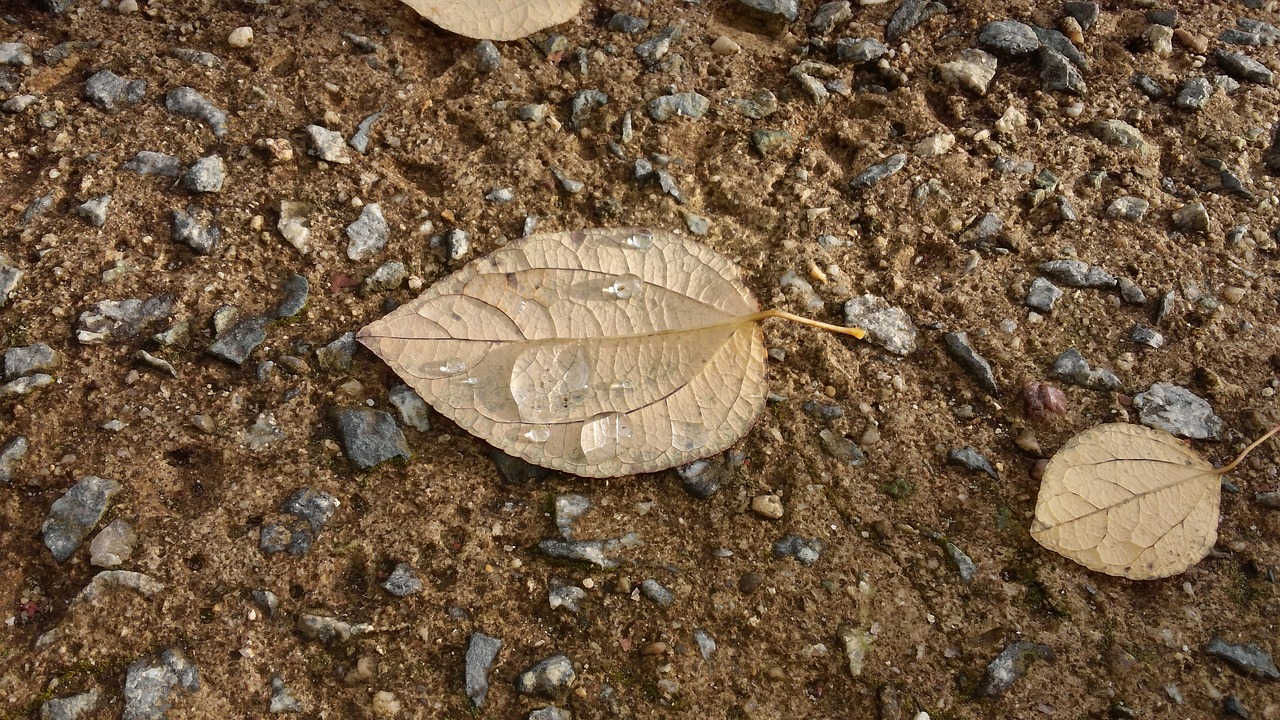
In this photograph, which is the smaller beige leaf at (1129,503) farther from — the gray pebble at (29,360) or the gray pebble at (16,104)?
the gray pebble at (16,104)

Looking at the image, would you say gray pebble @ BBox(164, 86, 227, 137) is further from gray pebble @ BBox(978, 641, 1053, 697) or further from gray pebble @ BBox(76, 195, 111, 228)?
gray pebble @ BBox(978, 641, 1053, 697)

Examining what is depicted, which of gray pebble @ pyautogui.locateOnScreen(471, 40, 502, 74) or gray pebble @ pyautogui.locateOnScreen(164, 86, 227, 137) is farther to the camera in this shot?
gray pebble @ pyautogui.locateOnScreen(471, 40, 502, 74)

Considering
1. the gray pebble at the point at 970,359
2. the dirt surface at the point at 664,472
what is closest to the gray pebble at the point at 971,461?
the dirt surface at the point at 664,472

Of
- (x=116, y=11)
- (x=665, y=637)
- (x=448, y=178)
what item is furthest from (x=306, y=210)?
(x=665, y=637)

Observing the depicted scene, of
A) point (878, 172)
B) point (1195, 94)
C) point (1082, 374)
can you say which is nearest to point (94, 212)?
point (878, 172)

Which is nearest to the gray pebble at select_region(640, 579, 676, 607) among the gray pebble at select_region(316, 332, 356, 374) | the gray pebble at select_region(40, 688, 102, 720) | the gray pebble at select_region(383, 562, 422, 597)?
the gray pebble at select_region(383, 562, 422, 597)
